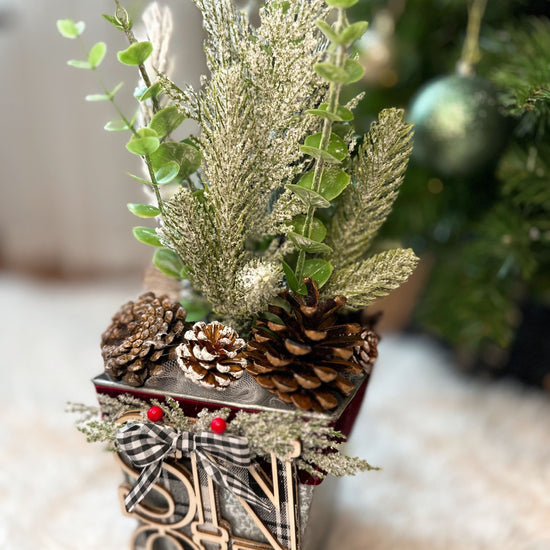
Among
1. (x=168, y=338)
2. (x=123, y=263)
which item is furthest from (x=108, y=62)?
(x=168, y=338)

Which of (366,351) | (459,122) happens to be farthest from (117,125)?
(459,122)

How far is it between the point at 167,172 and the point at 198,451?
0.63 ft

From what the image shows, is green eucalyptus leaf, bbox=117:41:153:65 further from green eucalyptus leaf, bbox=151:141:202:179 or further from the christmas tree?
the christmas tree

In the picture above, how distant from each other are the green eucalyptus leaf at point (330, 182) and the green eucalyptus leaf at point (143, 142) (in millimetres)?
102

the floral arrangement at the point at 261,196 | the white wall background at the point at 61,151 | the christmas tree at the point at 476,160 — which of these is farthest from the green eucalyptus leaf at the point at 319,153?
the white wall background at the point at 61,151

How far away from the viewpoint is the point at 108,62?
40.8 inches

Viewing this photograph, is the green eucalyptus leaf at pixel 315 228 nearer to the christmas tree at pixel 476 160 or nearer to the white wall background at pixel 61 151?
the christmas tree at pixel 476 160

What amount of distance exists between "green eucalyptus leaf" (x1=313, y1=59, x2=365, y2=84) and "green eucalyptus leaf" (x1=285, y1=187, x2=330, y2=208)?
0.07 m

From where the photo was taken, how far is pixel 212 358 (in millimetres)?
357

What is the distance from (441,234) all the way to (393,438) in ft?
1.11

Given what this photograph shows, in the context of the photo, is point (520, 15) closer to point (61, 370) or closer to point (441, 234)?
point (441, 234)

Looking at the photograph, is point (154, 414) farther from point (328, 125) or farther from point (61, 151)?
point (61, 151)

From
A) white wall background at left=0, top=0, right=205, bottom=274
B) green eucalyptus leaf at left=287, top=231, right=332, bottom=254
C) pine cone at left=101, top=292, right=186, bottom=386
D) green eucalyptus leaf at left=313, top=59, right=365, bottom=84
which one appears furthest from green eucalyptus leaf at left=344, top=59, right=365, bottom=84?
white wall background at left=0, top=0, right=205, bottom=274

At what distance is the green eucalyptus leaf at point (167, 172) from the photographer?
1.16ft
